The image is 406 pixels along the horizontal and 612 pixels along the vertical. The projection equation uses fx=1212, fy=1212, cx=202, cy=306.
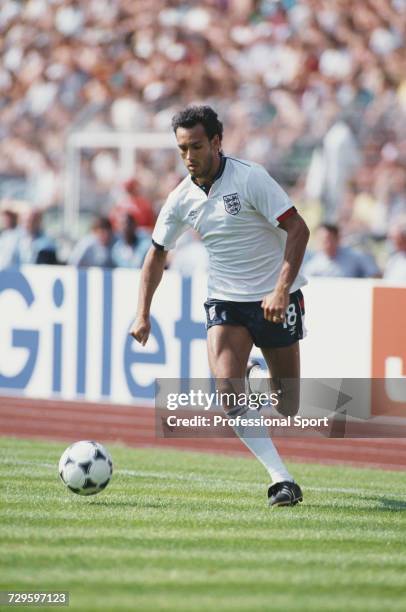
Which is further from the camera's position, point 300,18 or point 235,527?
point 300,18

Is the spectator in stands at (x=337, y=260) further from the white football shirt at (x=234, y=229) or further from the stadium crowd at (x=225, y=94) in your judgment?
the white football shirt at (x=234, y=229)

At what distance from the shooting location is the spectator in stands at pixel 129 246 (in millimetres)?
13578

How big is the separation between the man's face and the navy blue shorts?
84cm

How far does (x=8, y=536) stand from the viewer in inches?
234

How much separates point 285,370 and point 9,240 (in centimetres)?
849

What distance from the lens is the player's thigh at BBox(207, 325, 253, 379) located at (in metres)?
7.27

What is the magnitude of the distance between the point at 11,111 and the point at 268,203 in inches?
543

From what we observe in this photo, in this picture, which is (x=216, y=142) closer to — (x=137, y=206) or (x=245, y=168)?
(x=245, y=168)

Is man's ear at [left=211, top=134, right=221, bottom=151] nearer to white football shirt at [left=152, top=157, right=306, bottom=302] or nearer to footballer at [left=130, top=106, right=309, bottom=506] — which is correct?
footballer at [left=130, top=106, right=309, bottom=506]

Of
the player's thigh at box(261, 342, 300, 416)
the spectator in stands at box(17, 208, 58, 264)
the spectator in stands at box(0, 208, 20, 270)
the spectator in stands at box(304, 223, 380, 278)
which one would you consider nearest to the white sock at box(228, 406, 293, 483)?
the player's thigh at box(261, 342, 300, 416)

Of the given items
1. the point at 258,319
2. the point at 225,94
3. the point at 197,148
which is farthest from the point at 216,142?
the point at 225,94

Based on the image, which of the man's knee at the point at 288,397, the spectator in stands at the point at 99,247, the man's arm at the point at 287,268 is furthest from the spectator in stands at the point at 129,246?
the man's arm at the point at 287,268

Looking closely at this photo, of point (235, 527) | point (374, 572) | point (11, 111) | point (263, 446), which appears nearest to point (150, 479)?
point (263, 446)

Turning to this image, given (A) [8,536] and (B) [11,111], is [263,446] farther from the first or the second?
(B) [11,111]
